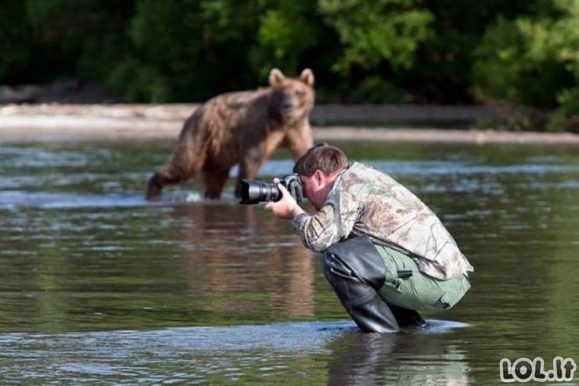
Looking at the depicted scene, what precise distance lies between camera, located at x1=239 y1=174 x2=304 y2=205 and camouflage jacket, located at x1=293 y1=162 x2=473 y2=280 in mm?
168

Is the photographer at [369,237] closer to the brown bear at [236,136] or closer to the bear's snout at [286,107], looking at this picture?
the brown bear at [236,136]

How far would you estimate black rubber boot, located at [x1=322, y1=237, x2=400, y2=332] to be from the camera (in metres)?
8.70

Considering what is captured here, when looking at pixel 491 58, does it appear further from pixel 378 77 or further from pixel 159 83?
pixel 159 83

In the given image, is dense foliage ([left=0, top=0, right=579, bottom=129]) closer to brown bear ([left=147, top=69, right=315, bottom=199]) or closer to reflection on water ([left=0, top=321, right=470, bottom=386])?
brown bear ([left=147, top=69, right=315, bottom=199])

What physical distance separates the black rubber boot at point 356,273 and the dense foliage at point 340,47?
22.3m

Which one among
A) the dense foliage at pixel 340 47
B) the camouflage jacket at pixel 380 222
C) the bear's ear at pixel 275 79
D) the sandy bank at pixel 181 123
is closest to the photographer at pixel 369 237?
the camouflage jacket at pixel 380 222

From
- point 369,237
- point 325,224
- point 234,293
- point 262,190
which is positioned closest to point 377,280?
point 369,237

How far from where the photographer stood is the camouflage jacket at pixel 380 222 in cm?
867

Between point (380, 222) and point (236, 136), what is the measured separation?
10440 millimetres

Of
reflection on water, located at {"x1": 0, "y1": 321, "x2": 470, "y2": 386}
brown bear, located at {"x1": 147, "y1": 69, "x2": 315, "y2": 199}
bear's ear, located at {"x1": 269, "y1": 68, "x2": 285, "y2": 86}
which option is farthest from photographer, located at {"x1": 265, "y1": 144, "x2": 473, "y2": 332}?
bear's ear, located at {"x1": 269, "y1": 68, "x2": 285, "y2": 86}

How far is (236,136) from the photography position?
754 inches

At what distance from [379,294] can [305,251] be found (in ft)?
15.9

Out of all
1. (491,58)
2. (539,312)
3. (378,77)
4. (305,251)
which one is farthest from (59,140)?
(539,312)

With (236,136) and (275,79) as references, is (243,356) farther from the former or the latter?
(275,79)
